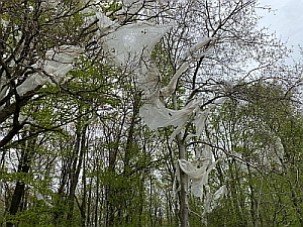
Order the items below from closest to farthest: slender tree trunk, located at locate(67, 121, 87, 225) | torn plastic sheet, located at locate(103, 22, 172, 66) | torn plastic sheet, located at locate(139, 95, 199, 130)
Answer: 1. torn plastic sheet, located at locate(103, 22, 172, 66)
2. torn plastic sheet, located at locate(139, 95, 199, 130)
3. slender tree trunk, located at locate(67, 121, 87, 225)

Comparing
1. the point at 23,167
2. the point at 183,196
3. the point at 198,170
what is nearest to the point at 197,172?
the point at 198,170

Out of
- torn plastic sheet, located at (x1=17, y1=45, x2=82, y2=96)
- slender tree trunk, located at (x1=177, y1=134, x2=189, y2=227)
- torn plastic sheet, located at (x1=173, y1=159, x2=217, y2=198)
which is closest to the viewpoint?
torn plastic sheet, located at (x1=17, y1=45, x2=82, y2=96)

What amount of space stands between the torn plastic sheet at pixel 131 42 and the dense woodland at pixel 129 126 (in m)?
0.19

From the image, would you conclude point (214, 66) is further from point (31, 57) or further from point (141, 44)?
point (31, 57)

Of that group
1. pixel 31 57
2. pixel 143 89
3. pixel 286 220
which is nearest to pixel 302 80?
pixel 286 220

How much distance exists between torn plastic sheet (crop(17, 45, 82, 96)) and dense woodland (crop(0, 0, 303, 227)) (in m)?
0.08

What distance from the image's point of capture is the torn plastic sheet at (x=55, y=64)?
4938mm

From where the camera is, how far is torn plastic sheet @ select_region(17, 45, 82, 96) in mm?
4938

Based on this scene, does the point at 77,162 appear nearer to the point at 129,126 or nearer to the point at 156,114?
the point at 129,126

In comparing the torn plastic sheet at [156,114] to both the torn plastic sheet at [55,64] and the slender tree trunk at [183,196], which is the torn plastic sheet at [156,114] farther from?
the slender tree trunk at [183,196]

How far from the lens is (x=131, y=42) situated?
6223mm

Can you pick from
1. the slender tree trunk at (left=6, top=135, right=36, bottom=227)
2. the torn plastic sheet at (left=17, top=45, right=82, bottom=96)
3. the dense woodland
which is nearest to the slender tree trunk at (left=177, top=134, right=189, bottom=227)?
the dense woodland

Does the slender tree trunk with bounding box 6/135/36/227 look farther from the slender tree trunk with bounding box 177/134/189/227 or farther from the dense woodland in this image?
the slender tree trunk with bounding box 177/134/189/227

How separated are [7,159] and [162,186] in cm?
683
